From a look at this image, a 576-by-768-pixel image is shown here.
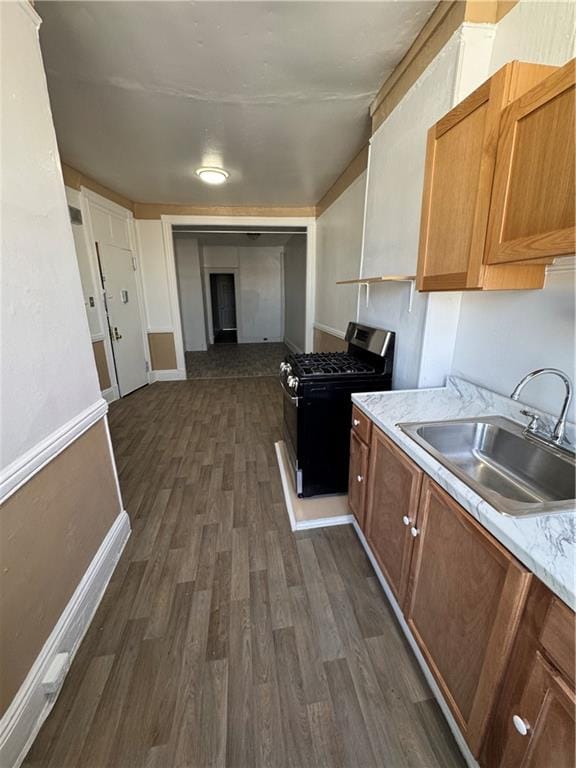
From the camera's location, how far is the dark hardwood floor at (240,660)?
1005 mm

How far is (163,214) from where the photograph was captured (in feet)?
14.8

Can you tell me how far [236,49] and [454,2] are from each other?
104cm

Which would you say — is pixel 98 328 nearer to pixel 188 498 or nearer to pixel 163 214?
pixel 163 214

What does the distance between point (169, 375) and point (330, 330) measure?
110 inches

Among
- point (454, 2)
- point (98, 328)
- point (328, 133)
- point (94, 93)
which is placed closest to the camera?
point (454, 2)

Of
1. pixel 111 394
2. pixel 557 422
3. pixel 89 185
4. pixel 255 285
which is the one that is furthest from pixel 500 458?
pixel 255 285

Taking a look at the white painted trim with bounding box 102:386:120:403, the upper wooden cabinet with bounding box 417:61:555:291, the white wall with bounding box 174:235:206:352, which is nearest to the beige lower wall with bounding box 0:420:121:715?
the upper wooden cabinet with bounding box 417:61:555:291

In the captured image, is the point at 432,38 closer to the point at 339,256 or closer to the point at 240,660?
the point at 339,256

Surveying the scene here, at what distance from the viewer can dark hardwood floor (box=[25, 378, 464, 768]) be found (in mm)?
1005

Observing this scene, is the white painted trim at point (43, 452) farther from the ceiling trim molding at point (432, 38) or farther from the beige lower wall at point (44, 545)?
the ceiling trim molding at point (432, 38)

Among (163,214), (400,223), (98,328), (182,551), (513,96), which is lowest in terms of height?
(182,551)

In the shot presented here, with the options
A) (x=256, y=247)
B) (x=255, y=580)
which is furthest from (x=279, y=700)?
(x=256, y=247)

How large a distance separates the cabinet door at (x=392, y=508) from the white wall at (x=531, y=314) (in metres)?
0.60

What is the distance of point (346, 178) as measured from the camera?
10.7 ft
